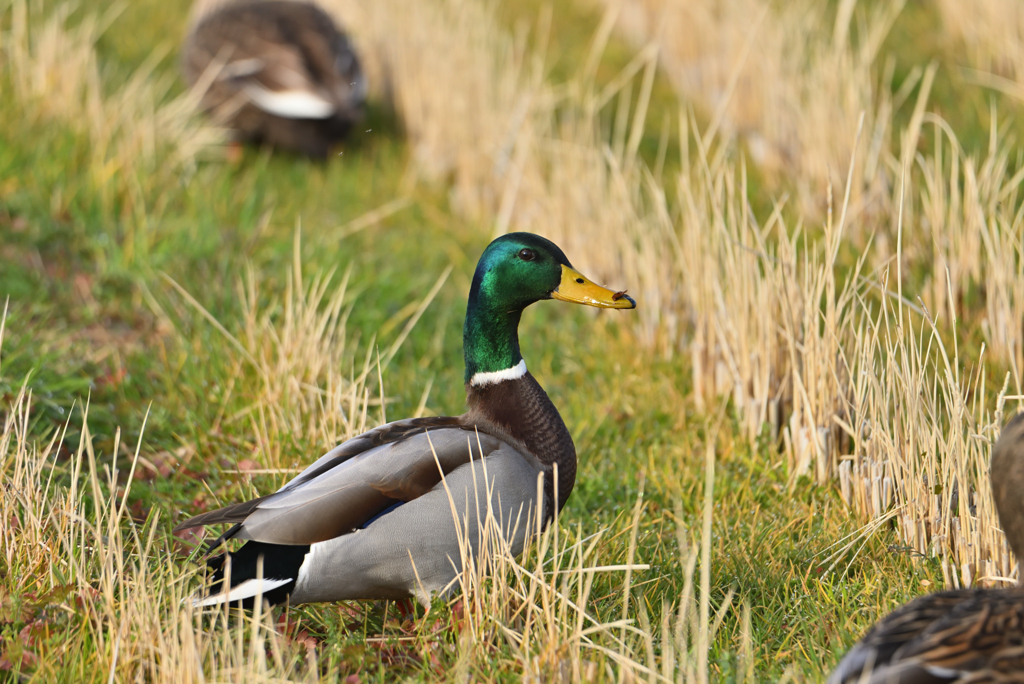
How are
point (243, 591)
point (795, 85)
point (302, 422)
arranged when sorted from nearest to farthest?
point (243, 591), point (302, 422), point (795, 85)

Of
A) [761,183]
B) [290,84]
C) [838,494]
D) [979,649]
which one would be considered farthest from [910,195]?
[290,84]

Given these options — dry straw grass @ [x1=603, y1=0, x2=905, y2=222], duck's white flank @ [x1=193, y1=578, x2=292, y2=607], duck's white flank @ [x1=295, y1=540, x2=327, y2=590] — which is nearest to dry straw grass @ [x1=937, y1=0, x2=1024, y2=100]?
dry straw grass @ [x1=603, y1=0, x2=905, y2=222]

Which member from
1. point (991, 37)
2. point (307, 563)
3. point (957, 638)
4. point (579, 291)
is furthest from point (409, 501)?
point (991, 37)

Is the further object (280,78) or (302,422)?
(280,78)

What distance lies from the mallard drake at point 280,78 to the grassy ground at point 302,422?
0.84 ft

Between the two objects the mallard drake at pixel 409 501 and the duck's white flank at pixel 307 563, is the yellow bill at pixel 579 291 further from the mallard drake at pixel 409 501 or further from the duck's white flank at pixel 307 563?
the duck's white flank at pixel 307 563

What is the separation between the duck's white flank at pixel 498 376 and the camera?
305 centimetres

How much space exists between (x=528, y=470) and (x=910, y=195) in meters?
3.06

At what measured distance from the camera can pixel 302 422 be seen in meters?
3.75

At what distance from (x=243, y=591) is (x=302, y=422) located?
1.27m

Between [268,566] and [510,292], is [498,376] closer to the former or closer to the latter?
[510,292]

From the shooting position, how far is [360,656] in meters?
2.53

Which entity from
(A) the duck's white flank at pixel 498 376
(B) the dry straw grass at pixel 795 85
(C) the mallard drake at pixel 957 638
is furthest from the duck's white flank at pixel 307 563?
(B) the dry straw grass at pixel 795 85

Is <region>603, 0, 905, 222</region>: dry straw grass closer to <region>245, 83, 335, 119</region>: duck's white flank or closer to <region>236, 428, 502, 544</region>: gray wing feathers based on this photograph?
<region>236, 428, 502, 544</region>: gray wing feathers
